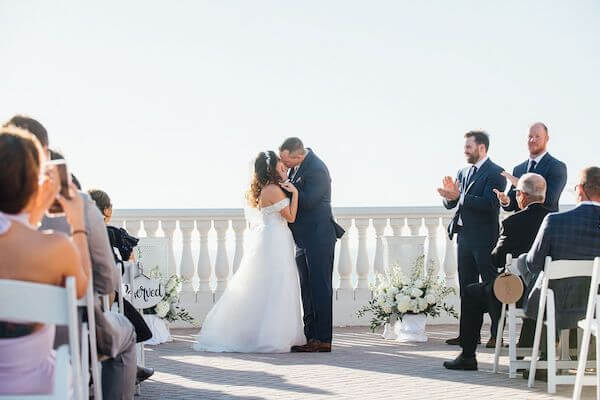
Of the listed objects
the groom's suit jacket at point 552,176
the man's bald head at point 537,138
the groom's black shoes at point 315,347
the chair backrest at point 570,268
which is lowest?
the groom's black shoes at point 315,347

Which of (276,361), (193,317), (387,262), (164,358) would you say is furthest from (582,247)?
(193,317)

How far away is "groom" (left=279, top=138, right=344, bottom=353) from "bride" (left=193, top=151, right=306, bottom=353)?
0.09m

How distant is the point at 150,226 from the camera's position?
39.4 ft

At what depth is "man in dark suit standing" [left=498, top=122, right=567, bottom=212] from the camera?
9172mm

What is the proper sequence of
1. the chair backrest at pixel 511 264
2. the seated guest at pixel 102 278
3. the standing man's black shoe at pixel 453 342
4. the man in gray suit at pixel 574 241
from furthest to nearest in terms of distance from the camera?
the standing man's black shoe at pixel 453 342, the chair backrest at pixel 511 264, the man in gray suit at pixel 574 241, the seated guest at pixel 102 278

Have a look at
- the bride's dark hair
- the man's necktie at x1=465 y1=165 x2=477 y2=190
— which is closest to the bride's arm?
the bride's dark hair

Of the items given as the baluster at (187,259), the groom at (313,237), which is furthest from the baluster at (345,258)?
the groom at (313,237)

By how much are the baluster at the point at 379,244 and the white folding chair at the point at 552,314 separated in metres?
5.14

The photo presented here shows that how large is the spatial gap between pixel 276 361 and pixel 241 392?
1.96 m

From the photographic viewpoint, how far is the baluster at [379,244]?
40.8 feet

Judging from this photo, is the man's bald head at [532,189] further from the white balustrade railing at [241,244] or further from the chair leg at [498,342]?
the white balustrade railing at [241,244]

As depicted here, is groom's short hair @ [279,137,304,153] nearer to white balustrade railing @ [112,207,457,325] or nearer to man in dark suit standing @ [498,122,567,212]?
man in dark suit standing @ [498,122,567,212]

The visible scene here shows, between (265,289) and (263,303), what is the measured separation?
0.13m

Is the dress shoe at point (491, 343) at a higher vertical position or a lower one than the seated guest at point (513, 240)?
lower
